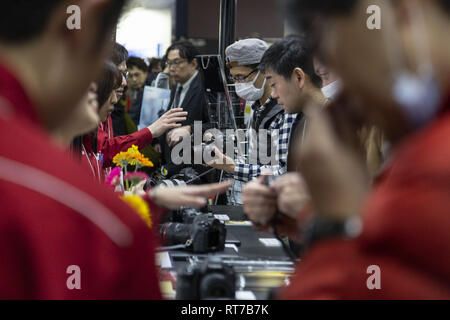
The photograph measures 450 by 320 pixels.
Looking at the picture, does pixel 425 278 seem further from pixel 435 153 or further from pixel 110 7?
pixel 110 7

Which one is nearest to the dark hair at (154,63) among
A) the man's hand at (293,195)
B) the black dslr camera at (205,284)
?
the black dslr camera at (205,284)

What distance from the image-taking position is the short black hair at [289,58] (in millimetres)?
2934

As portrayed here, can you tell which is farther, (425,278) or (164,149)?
(164,149)

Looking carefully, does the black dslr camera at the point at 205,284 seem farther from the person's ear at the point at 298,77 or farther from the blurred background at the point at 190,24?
the blurred background at the point at 190,24

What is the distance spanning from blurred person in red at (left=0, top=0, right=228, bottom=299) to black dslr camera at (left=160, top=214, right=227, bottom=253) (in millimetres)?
1501

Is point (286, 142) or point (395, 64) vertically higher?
point (395, 64)

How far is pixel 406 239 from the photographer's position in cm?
71

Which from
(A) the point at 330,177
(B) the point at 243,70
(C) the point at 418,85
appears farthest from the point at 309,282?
(B) the point at 243,70

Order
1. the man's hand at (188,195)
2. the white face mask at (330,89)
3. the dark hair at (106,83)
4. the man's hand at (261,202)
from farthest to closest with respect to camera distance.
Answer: the white face mask at (330,89) < the dark hair at (106,83) < the man's hand at (188,195) < the man's hand at (261,202)

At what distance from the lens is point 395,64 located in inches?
29.2

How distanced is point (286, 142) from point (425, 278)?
2511 mm

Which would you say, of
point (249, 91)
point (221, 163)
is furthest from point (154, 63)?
point (221, 163)

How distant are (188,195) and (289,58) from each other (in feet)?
5.11

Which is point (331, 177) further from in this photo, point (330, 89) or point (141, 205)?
point (330, 89)
